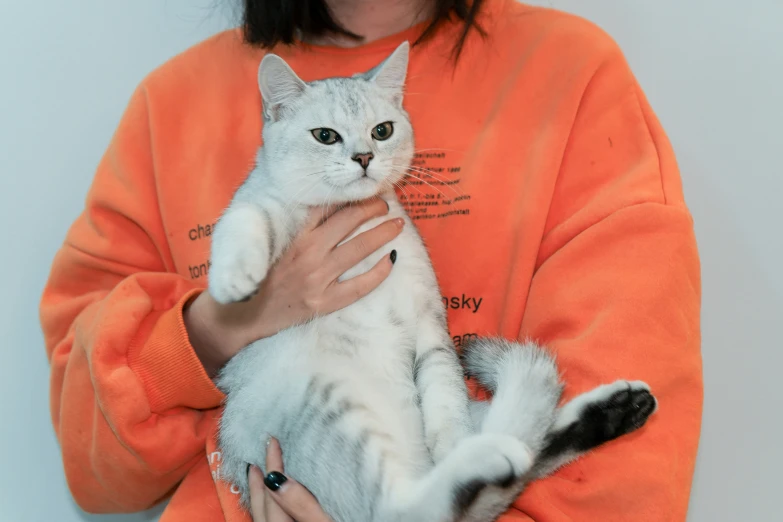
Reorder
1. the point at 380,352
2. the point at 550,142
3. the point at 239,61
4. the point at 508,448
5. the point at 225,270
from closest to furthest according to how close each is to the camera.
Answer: the point at 508,448
the point at 225,270
the point at 380,352
the point at 550,142
the point at 239,61

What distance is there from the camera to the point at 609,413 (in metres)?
1.03

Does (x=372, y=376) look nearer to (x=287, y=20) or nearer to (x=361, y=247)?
(x=361, y=247)

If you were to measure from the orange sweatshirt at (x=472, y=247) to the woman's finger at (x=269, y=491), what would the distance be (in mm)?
150

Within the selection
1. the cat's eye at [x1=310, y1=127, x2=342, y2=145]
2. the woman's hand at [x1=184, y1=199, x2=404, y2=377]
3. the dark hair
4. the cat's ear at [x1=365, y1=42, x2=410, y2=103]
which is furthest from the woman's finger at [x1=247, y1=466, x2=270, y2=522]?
the dark hair

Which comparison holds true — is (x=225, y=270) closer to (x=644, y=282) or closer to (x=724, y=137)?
(x=644, y=282)

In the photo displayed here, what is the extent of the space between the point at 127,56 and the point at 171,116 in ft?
1.77

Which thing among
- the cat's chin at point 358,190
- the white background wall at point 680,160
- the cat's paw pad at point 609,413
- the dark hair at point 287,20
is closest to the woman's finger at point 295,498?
the cat's paw pad at point 609,413

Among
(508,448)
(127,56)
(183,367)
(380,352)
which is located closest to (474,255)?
(380,352)

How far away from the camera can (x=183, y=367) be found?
4.14 ft

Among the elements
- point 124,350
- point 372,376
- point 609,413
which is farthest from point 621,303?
point 124,350

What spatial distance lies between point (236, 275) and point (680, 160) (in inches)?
48.3

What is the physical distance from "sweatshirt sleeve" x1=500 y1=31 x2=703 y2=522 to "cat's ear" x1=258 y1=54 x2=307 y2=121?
22.3 inches

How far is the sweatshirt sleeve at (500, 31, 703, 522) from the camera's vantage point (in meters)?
1.05

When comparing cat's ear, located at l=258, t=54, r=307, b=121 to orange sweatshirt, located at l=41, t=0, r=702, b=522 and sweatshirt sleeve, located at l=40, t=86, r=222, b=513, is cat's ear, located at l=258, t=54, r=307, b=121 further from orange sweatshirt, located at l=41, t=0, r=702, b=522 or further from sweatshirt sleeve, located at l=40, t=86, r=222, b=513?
sweatshirt sleeve, located at l=40, t=86, r=222, b=513
